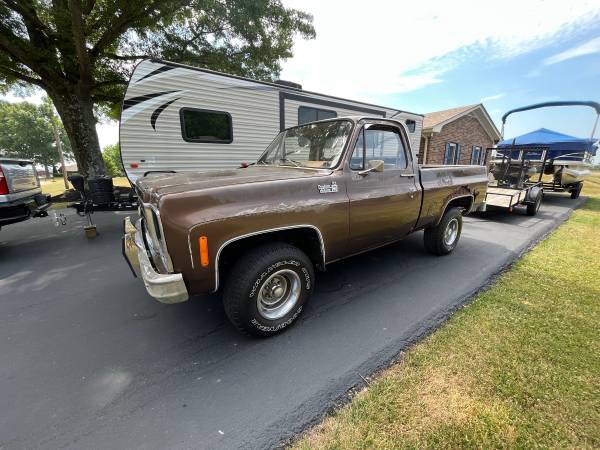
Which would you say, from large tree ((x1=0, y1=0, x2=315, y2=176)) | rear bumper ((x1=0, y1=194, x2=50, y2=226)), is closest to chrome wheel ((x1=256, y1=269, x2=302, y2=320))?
rear bumper ((x1=0, y1=194, x2=50, y2=226))

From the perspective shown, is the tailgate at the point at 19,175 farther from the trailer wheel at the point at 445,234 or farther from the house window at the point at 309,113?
the trailer wheel at the point at 445,234

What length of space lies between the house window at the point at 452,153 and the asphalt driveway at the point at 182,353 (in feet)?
48.8

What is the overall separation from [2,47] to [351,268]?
40.7 feet

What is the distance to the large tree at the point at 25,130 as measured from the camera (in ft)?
191

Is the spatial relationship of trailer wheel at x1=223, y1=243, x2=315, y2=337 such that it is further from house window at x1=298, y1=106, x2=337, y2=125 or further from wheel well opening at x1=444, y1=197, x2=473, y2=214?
house window at x1=298, y1=106, x2=337, y2=125

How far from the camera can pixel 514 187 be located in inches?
314

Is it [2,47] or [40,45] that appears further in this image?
[40,45]

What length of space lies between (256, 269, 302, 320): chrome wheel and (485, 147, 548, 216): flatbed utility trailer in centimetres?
560

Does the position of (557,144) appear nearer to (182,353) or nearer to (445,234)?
(445,234)

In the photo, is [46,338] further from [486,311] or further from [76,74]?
[76,74]

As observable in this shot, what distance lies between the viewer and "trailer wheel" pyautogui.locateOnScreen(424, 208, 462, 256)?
447cm

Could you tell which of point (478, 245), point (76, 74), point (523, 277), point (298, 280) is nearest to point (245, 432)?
point (298, 280)

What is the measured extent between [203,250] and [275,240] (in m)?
0.77

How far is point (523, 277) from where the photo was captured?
3.89 metres
